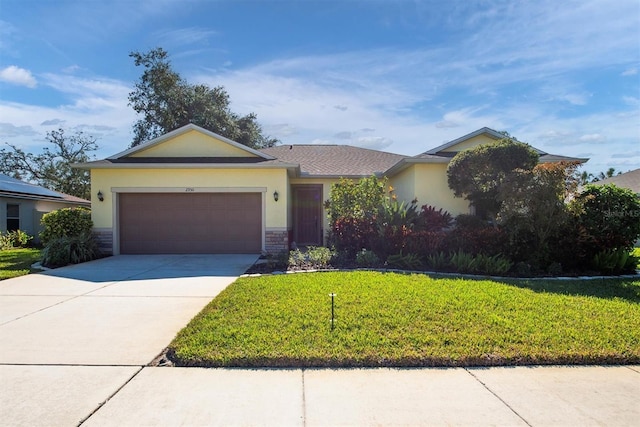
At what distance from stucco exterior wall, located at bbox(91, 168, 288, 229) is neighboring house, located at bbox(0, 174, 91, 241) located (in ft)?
26.7

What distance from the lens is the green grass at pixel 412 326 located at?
396cm

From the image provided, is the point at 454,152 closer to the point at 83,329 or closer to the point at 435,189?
the point at 435,189

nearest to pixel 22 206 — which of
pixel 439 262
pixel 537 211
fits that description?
pixel 439 262

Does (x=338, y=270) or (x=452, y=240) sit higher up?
(x=452, y=240)

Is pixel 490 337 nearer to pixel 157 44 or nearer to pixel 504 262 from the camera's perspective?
pixel 504 262

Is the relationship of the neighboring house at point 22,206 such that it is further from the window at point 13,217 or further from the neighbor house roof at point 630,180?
the neighbor house roof at point 630,180

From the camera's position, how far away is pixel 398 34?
10.5 metres

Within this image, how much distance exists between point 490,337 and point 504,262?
498cm

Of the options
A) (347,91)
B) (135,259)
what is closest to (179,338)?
(135,259)

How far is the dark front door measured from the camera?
15.3 m

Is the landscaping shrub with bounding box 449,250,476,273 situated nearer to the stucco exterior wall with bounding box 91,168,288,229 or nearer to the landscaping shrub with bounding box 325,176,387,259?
the landscaping shrub with bounding box 325,176,387,259

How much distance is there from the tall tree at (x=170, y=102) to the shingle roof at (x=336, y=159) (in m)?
7.38

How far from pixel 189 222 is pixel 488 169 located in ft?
32.2

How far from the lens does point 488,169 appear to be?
993 centimetres
